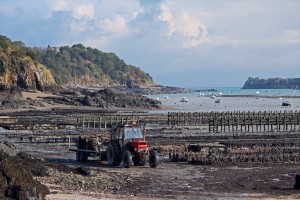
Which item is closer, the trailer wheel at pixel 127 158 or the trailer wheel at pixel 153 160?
the trailer wheel at pixel 127 158

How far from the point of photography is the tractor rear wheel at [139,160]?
1321 inches

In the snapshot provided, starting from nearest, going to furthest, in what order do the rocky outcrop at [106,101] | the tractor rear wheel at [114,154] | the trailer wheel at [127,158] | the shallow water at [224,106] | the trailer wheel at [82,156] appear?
the trailer wheel at [127,158]
the tractor rear wheel at [114,154]
the trailer wheel at [82,156]
the rocky outcrop at [106,101]
the shallow water at [224,106]

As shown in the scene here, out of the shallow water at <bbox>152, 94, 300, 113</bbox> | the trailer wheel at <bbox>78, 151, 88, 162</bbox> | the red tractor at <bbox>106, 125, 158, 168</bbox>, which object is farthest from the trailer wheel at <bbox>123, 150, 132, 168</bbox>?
the shallow water at <bbox>152, 94, 300, 113</bbox>

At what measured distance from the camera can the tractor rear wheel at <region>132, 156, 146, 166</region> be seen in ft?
110

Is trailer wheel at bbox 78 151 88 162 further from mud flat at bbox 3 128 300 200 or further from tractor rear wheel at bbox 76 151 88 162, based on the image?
mud flat at bbox 3 128 300 200

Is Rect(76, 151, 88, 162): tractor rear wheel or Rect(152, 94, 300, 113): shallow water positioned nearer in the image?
Rect(76, 151, 88, 162): tractor rear wheel

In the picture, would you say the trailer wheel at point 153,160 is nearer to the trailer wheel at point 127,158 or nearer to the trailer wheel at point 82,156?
the trailer wheel at point 127,158

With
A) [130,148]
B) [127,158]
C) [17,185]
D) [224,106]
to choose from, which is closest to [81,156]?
[130,148]

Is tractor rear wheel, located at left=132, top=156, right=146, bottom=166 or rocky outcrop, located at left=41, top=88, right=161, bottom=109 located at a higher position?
rocky outcrop, located at left=41, top=88, right=161, bottom=109

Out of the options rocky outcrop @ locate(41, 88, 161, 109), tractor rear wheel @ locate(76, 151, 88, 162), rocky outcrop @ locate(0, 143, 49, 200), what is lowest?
tractor rear wheel @ locate(76, 151, 88, 162)

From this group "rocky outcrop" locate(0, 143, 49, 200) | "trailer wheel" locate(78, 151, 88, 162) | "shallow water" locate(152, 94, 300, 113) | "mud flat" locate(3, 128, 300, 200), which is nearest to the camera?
"rocky outcrop" locate(0, 143, 49, 200)

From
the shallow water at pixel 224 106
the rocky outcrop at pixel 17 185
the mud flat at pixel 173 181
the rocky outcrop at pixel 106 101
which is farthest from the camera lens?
the shallow water at pixel 224 106

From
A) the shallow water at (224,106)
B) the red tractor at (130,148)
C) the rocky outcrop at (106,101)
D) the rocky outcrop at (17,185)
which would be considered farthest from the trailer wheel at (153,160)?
the rocky outcrop at (106,101)

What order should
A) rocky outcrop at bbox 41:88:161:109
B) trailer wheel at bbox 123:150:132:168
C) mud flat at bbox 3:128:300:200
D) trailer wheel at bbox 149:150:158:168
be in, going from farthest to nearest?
rocky outcrop at bbox 41:88:161:109 < trailer wheel at bbox 149:150:158:168 < trailer wheel at bbox 123:150:132:168 < mud flat at bbox 3:128:300:200
